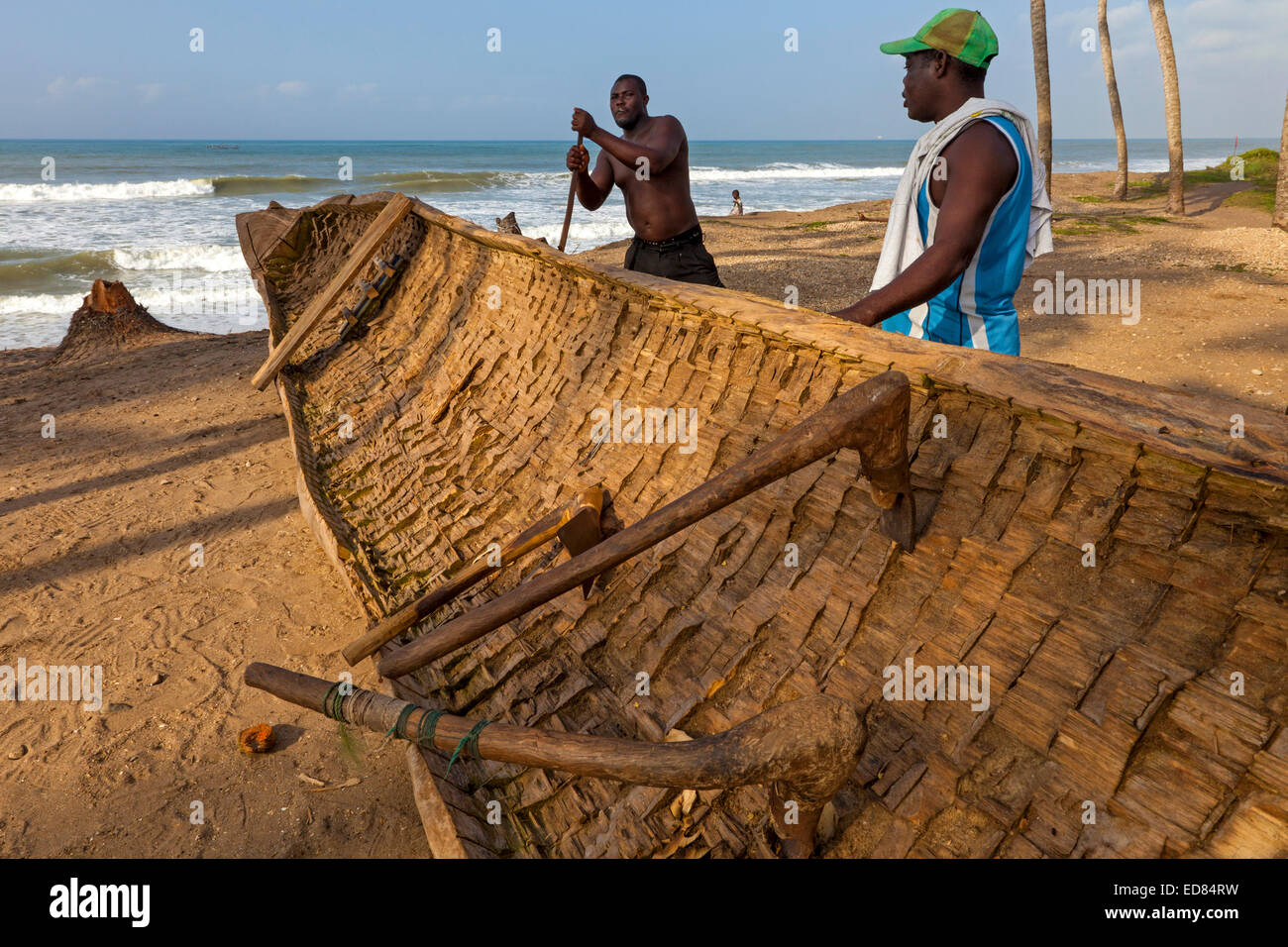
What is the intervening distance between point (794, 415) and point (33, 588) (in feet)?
13.8

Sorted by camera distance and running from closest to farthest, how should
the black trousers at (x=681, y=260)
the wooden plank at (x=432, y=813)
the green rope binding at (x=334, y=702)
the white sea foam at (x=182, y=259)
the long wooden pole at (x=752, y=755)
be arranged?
the long wooden pole at (x=752, y=755), the wooden plank at (x=432, y=813), the green rope binding at (x=334, y=702), the black trousers at (x=681, y=260), the white sea foam at (x=182, y=259)

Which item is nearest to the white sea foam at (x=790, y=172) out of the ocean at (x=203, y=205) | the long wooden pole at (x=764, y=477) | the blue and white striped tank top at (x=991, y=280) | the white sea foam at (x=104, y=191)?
the ocean at (x=203, y=205)

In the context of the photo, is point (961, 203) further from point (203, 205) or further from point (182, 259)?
point (203, 205)

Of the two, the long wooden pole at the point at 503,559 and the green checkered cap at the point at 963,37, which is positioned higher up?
the green checkered cap at the point at 963,37

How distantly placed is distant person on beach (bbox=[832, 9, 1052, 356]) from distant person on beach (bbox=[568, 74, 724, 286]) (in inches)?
86.0

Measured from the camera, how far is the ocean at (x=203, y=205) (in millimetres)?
14438

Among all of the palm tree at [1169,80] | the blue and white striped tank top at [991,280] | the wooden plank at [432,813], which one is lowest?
the wooden plank at [432,813]

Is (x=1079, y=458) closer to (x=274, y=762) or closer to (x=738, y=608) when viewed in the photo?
(x=738, y=608)

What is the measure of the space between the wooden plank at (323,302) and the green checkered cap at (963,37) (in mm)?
4878

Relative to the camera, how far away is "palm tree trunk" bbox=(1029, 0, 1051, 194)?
1533 cm

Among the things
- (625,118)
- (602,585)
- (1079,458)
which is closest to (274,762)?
(602,585)

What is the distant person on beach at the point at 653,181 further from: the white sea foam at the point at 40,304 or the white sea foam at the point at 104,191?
the white sea foam at the point at 104,191

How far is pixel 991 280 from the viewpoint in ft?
7.91

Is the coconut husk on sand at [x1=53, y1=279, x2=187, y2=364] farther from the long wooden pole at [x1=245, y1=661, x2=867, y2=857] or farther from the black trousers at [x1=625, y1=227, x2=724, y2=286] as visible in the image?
the long wooden pole at [x1=245, y1=661, x2=867, y2=857]
